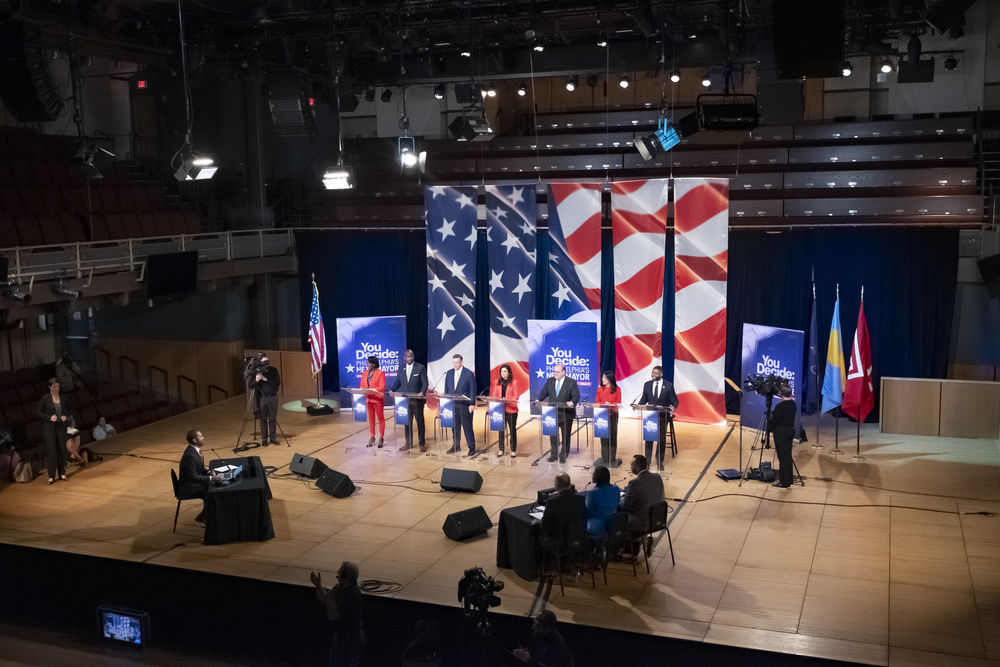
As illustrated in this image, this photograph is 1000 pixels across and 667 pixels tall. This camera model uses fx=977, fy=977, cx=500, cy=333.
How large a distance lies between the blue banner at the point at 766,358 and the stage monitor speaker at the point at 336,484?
17.0 ft

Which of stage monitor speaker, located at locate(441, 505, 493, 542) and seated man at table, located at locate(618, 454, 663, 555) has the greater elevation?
seated man at table, located at locate(618, 454, 663, 555)

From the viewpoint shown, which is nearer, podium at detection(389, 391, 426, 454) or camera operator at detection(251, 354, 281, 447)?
podium at detection(389, 391, 426, 454)

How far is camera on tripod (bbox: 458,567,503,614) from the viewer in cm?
743

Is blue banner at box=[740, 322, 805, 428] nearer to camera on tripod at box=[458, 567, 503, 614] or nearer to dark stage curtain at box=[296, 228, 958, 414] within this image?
dark stage curtain at box=[296, 228, 958, 414]

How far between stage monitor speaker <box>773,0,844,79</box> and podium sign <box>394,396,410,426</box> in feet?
21.0

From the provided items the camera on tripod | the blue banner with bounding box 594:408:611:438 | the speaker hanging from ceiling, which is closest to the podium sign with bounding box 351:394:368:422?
the blue banner with bounding box 594:408:611:438

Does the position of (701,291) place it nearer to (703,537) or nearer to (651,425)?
(651,425)

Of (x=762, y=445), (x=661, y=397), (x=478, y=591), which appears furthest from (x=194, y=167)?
(x=762, y=445)

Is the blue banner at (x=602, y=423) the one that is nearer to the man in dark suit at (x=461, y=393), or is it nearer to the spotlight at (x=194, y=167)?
the man in dark suit at (x=461, y=393)

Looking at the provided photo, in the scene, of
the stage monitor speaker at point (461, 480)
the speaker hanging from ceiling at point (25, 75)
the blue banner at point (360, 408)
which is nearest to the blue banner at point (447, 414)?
the blue banner at point (360, 408)

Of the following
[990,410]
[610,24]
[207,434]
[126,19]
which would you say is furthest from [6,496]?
[990,410]

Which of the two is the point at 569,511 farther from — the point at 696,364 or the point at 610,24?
the point at 610,24

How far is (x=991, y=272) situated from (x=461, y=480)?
738 cm

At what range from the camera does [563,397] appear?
12141mm
